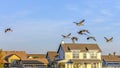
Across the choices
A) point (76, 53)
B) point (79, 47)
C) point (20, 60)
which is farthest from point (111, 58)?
point (20, 60)

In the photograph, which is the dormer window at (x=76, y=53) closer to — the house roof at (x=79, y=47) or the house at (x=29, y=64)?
the house roof at (x=79, y=47)

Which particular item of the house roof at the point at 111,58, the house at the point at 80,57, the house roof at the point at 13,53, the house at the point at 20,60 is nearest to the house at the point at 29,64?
the house at the point at 20,60

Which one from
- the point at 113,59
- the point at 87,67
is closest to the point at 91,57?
the point at 87,67

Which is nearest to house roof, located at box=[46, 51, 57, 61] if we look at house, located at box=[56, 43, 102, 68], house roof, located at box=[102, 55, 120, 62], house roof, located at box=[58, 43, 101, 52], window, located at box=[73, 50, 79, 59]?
house roof, located at box=[102, 55, 120, 62]

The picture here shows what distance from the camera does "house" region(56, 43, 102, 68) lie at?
8622 cm

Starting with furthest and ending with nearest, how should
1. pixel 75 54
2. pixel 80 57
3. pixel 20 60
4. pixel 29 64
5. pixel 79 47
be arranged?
pixel 20 60
pixel 29 64
pixel 79 47
pixel 80 57
pixel 75 54

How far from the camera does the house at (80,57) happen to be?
86219mm

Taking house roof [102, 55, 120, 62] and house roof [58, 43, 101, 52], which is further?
house roof [102, 55, 120, 62]

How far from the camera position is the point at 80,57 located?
87.3 metres

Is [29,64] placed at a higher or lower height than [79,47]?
lower

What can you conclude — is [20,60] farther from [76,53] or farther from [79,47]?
[79,47]

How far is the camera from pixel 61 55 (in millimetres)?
89938

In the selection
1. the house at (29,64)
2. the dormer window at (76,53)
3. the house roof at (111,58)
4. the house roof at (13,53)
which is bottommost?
the house at (29,64)

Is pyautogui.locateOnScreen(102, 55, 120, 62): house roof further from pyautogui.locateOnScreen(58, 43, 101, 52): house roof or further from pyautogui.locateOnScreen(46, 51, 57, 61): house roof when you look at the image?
pyautogui.locateOnScreen(46, 51, 57, 61): house roof
